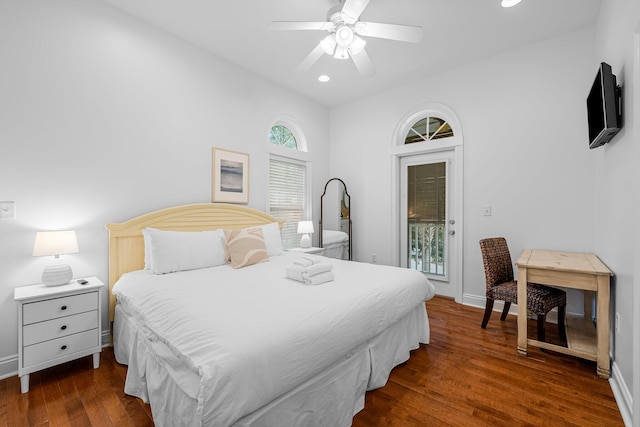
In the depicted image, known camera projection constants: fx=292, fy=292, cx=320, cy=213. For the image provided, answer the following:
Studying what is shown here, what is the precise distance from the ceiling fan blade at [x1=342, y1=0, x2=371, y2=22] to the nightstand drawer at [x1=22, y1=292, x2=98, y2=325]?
2798mm

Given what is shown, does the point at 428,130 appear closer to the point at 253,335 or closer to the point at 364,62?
the point at 364,62

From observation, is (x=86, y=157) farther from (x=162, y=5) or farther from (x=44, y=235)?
(x=162, y=5)

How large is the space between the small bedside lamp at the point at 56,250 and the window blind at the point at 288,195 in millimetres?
2343

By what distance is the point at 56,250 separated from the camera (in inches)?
84.1

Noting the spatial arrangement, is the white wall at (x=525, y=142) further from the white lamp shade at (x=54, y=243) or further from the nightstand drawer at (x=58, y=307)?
the white lamp shade at (x=54, y=243)

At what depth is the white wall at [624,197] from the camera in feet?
5.32

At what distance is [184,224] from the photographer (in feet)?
10.0

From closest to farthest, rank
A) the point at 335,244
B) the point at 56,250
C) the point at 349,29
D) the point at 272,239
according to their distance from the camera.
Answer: the point at 56,250
the point at 349,29
the point at 272,239
the point at 335,244

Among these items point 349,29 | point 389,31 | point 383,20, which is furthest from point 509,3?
point 349,29

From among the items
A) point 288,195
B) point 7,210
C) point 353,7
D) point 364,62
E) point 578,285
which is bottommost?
point 578,285

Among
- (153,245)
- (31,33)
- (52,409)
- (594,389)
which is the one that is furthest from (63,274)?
(594,389)

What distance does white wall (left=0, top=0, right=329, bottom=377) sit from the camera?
2186 millimetres

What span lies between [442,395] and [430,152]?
3.07 meters

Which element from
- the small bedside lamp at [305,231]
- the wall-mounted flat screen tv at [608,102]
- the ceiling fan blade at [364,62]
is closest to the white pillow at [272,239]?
the small bedside lamp at [305,231]
